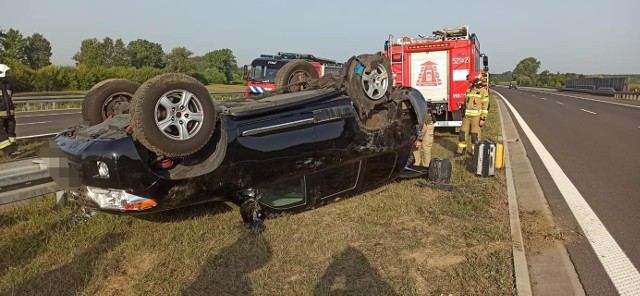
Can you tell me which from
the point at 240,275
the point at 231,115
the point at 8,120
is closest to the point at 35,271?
the point at 240,275

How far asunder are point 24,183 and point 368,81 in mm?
3521

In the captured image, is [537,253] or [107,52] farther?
[107,52]

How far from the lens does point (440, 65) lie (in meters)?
11.9

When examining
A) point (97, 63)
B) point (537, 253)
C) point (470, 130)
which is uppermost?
point (97, 63)

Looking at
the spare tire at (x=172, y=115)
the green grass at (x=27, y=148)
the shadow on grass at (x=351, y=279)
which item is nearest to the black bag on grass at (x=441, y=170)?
the shadow on grass at (x=351, y=279)

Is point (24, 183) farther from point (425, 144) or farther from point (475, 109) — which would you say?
point (475, 109)

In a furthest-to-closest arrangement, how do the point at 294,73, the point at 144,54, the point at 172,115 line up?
the point at 144,54 < the point at 294,73 < the point at 172,115

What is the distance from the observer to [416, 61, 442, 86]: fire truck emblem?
1195 centimetres

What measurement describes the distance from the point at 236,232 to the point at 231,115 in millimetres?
1125

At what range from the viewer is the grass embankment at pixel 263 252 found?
10.4 feet

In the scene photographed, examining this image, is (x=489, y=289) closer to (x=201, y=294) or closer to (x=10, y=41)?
(x=201, y=294)

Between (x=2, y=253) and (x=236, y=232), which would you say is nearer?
(x=2, y=253)

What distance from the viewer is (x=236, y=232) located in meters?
4.04

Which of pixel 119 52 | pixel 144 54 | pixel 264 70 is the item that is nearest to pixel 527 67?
pixel 144 54
